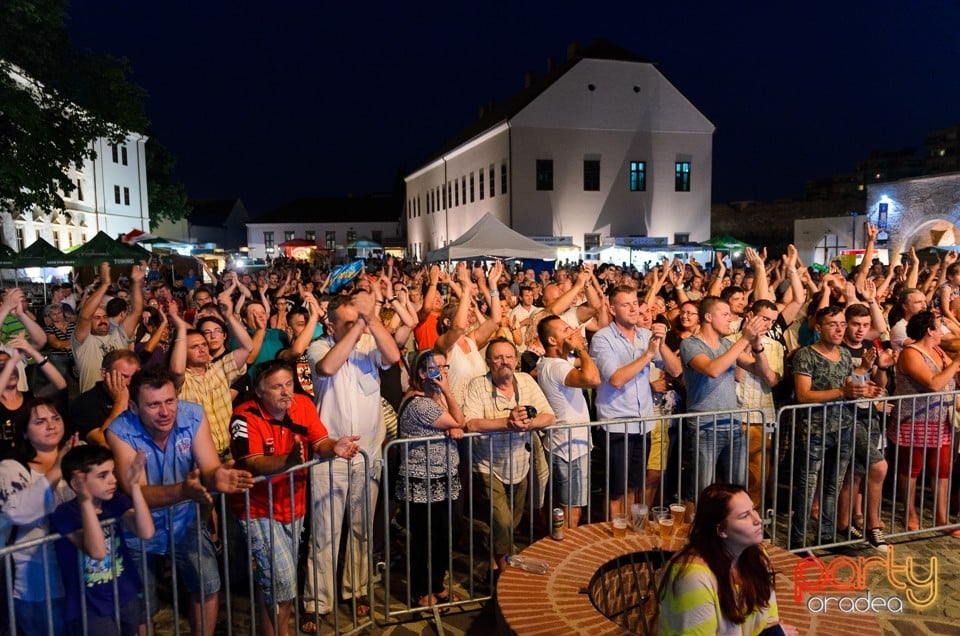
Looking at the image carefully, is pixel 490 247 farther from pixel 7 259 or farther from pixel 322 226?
pixel 322 226

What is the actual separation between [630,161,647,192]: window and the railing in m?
28.4

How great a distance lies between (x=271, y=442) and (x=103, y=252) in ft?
51.3

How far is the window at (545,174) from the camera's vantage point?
106ft

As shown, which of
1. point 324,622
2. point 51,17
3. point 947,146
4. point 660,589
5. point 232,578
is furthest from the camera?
point 947,146

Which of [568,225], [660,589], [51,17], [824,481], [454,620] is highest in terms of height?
[51,17]

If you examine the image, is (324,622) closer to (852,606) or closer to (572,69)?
(852,606)

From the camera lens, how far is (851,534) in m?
5.22

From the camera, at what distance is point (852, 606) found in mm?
3064

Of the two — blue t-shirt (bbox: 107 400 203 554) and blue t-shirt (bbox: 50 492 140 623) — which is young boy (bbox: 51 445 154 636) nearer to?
blue t-shirt (bbox: 50 492 140 623)

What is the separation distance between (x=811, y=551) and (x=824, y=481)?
1.81ft

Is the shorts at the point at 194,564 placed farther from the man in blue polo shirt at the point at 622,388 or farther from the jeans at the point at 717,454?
the jeans at the point at 717,454

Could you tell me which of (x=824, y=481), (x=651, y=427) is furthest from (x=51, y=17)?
(x=824, y=481)

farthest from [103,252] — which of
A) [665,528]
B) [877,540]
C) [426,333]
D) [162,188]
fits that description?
[162,188]

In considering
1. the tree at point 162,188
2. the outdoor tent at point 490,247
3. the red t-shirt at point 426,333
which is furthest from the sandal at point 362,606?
the tree at point 162,188
